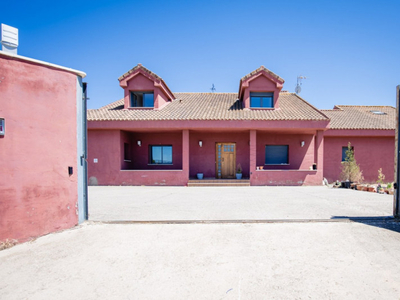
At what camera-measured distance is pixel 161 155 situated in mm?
15031

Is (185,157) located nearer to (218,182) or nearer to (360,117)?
(218,182)

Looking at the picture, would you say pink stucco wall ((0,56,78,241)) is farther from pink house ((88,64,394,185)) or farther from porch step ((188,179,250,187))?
pink house ((88,64,394,185))

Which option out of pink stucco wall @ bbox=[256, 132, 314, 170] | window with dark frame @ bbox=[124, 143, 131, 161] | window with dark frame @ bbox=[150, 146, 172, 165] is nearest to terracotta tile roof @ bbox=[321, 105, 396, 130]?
pink stucco wall @ bbox=[256, 132, 314, 170]

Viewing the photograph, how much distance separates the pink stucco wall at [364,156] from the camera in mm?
14820

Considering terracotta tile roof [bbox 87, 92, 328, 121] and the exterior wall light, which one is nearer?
the exterior wall light

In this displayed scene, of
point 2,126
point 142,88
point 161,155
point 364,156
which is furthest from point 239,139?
point 2,126

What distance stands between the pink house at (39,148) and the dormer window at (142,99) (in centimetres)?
1011

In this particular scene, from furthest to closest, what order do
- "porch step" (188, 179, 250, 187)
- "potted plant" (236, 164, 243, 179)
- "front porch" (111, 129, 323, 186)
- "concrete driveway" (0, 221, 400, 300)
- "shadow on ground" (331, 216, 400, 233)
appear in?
"front porch" (111, 129, 323, 186) < "potted plant" (236, 164, 243, 179) < "porch step" (188, 179, 250, 187) < "shadow on ground" (331, 216, 400, 233) < "concrete driveway" (0, 221, 400, 300)

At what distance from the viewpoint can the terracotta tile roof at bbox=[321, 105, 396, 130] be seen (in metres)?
15.0

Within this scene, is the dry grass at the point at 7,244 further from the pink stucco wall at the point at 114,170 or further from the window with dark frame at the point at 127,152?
the window with dark frame at the point at 127,152

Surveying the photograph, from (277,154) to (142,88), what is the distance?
10.4 meters

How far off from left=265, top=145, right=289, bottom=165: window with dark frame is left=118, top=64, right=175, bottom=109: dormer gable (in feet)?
26.9

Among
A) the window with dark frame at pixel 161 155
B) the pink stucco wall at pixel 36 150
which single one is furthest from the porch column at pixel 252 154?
the pink stucco wall at pixel 36 150

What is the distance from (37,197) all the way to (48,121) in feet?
5.10
